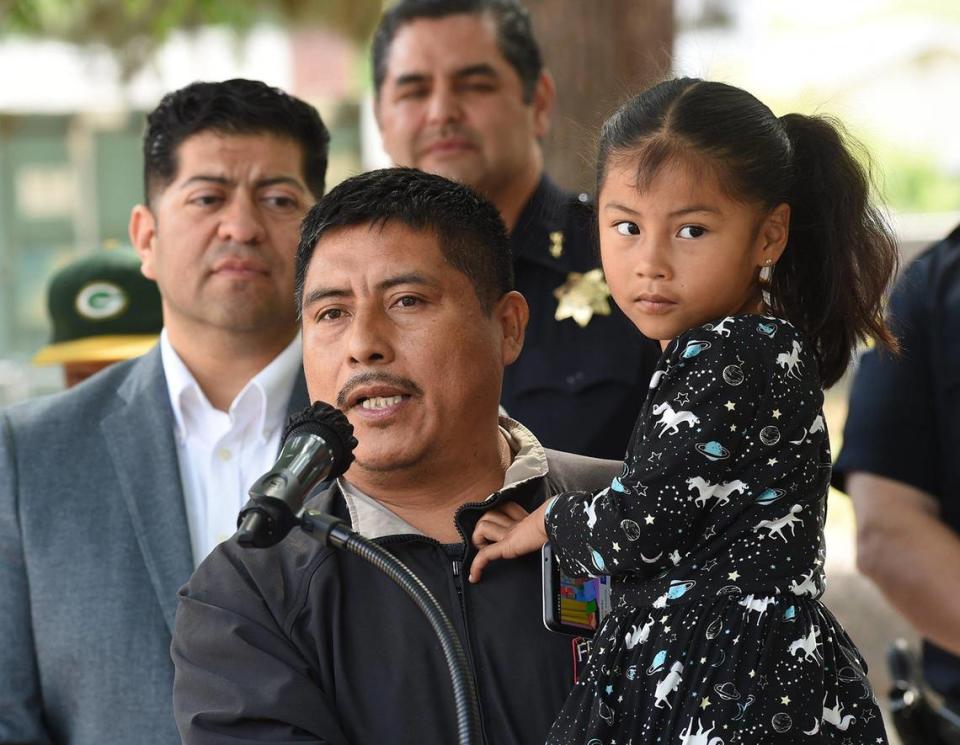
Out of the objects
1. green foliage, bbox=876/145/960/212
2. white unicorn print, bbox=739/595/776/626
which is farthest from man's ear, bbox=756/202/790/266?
green foliage, bbox=876/145/960/212

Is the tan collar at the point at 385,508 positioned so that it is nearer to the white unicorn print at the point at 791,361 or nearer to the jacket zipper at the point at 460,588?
the jacket zipper at the point at 460,588

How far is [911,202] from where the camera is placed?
1706 centimetres

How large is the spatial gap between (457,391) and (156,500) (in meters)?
0.86

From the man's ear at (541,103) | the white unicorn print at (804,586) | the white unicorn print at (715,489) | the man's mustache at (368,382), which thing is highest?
the man's ear at (541,103)

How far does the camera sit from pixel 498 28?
380 cm

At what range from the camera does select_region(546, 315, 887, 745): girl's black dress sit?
1.97 meters

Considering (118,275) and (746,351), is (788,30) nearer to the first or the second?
(118,275)

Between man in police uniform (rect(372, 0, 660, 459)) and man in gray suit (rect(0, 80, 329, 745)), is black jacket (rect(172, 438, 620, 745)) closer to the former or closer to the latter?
man in gray suit (rect(0, 80, 329, 745))

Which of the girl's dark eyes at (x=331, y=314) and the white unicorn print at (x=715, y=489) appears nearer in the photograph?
the white unicorn print at (x=715, y=489)

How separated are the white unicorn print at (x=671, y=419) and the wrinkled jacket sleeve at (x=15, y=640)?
1.38m

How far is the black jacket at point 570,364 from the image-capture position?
332 centimetres

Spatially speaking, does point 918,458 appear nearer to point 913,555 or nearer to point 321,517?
point 913,555

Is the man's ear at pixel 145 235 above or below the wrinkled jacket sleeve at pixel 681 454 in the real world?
above

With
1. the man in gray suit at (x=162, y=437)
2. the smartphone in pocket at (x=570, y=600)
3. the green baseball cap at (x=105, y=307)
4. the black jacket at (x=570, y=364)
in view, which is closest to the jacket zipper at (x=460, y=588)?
the smartphone in pocket at (x=570, y=600)
